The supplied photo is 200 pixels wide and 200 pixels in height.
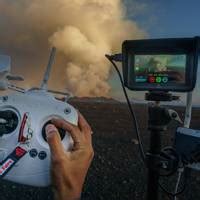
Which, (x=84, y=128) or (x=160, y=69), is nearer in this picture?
(x=84, y=128)

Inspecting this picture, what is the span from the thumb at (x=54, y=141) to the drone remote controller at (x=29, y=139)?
26mm

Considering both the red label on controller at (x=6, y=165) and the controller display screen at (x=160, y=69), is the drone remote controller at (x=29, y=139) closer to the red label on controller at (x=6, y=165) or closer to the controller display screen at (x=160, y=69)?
the red label on controller at (x=6, y=165)

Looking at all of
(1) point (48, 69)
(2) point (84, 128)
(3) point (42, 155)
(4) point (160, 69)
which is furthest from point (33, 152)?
(4) point (160, 69)

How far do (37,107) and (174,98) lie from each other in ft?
2.23

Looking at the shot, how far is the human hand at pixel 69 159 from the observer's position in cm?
95

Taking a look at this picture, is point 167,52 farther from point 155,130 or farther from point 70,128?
point 70,128

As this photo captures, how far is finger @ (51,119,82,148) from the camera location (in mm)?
970

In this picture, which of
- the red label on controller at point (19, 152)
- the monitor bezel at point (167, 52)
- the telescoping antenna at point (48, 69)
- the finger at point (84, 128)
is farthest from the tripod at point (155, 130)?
the red label on controller at point (19, 152)

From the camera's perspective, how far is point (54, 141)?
94 centimetres

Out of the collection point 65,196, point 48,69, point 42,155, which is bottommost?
point 65,196

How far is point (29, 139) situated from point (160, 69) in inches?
24.5

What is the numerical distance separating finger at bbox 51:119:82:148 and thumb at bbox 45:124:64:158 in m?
0.02

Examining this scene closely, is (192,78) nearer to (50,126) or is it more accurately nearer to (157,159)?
(157,159)

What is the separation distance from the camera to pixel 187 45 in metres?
1.41
